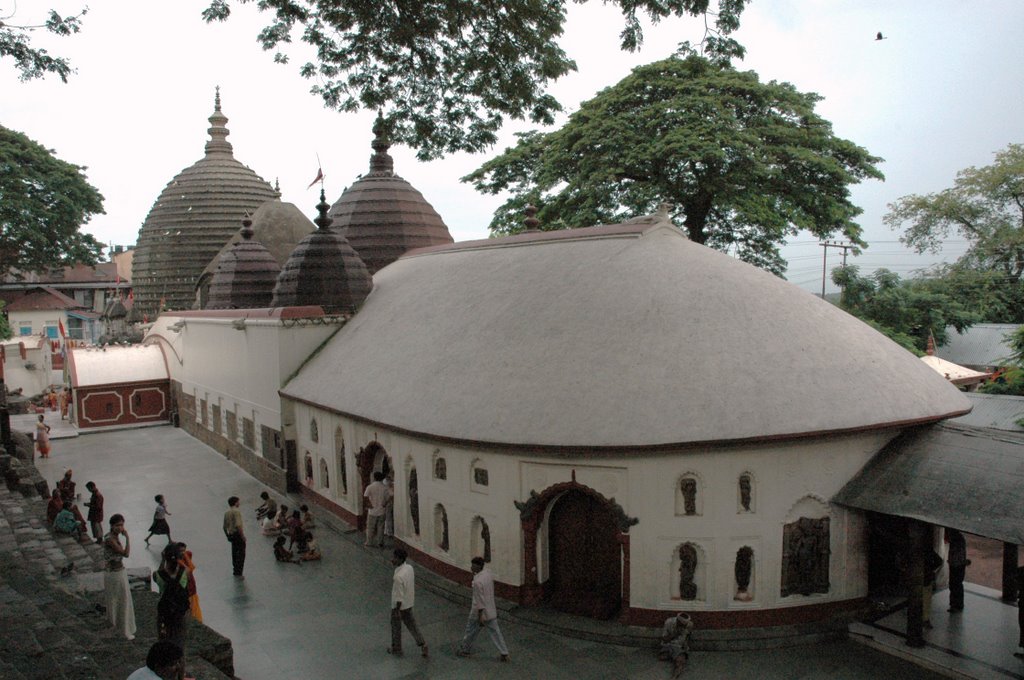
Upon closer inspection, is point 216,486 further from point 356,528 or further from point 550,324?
point 550,324

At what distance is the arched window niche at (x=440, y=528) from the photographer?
13250mm

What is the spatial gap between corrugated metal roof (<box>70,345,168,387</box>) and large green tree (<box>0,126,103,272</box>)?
14524mm

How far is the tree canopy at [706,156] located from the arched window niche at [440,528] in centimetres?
1562

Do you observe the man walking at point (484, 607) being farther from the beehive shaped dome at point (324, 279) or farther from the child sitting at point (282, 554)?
the beehive shaped dome at point (324, 279)

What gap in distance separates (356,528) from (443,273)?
6.62m

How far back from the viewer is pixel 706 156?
25.3 m

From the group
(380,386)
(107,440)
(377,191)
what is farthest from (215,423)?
(380,386)

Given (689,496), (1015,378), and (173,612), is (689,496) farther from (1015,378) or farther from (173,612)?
(1015,378)

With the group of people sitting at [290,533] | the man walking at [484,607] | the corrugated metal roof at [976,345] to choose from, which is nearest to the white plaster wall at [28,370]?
the group of people sitting at [290,533]

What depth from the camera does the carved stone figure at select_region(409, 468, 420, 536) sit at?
13.8 meters

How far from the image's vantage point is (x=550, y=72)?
412 inches

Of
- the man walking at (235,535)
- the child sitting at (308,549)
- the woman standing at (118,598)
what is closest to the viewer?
the woman standing at (118,598)

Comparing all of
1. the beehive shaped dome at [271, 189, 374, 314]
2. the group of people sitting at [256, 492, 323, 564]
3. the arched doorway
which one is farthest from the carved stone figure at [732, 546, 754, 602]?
the beehive shaped dome at [271, 189, 374, 314]

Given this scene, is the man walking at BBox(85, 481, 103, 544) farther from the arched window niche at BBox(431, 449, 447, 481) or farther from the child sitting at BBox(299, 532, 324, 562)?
the arched window niche at BBox(431, 449, 447, 481)
